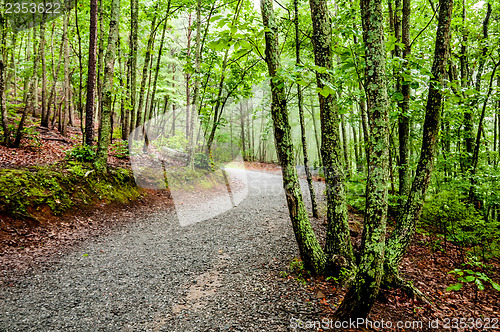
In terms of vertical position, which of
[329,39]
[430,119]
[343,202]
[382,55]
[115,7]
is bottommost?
[343,202]

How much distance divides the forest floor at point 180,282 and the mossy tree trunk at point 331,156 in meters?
0.55

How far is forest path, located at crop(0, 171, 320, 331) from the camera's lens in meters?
3.51

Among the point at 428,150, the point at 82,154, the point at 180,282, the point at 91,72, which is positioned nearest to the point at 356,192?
the point at 428,150

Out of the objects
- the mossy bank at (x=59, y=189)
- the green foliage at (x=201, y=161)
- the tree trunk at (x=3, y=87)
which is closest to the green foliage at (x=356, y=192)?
the green foliage at (x=201, y=161)

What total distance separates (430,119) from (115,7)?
954cm

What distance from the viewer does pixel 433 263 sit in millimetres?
6094

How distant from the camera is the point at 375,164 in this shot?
123 inches

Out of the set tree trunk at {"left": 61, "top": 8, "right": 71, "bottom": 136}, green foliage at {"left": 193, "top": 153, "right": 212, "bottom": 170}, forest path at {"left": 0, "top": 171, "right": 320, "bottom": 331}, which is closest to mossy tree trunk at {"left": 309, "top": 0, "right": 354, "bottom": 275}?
forest path at {"left": 0, "top": 171, "right": 320, "bottom": 331}

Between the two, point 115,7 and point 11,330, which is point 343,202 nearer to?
point 11,330

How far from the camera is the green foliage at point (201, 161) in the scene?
44.9 feet

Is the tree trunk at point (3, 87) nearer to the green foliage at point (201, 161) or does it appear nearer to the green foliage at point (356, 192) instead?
the green foliage at point (201, 161)

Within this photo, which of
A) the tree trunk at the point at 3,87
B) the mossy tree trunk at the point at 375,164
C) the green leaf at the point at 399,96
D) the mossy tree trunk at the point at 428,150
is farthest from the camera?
the tree trunk at the point at 3,87

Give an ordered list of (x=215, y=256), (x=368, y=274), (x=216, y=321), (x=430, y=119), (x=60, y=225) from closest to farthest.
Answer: (x=368, y=274)
(x=216, y=321)
(x=430, y=119)
(x=215, y=256)
(x=60, y=225)

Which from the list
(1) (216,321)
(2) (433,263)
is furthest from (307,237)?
(2) (433,263)
